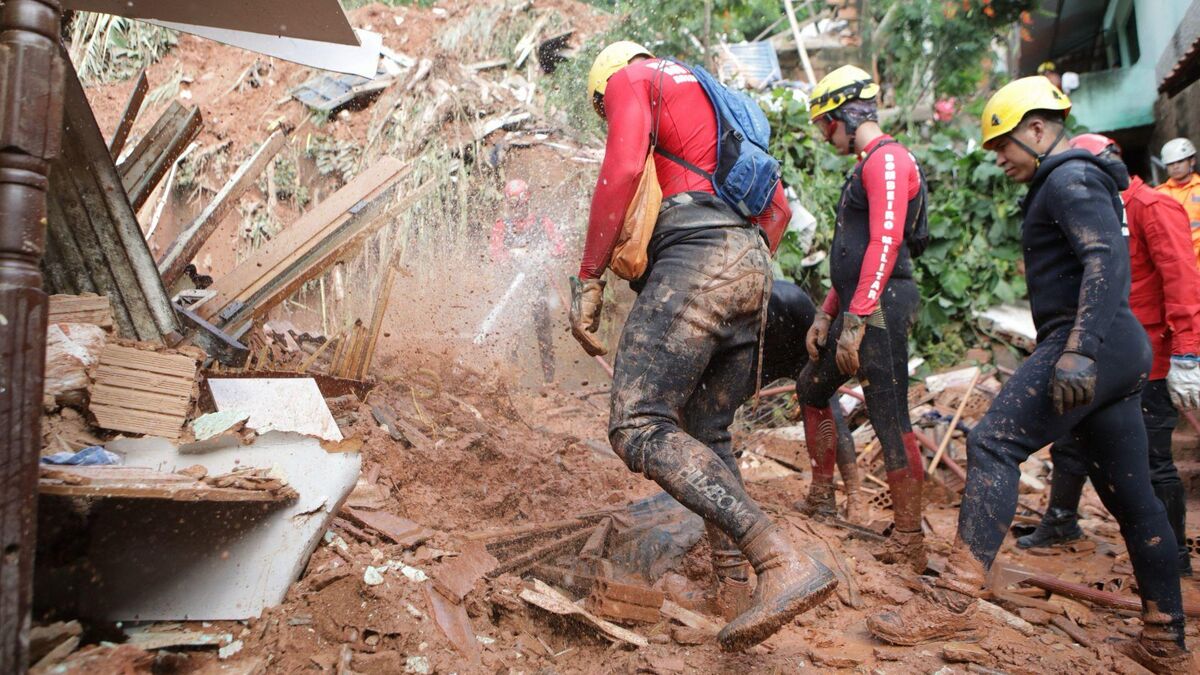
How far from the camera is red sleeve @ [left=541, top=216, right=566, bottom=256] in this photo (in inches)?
311

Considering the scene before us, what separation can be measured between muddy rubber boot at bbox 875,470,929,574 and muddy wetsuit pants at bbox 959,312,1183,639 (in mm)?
781

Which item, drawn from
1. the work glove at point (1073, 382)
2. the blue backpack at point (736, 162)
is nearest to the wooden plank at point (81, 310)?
the blue backpack at point (736, 162)

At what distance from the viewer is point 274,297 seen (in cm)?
493

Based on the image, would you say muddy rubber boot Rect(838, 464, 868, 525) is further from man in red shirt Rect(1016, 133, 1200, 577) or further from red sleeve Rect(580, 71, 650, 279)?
red sleeve Rect(580, 71, 650, 279)

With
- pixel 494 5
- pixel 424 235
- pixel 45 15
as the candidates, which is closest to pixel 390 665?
pixel 45 15

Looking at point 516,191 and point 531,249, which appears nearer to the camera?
point 531,249

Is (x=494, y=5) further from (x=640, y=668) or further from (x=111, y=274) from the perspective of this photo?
(x=640, y=668)

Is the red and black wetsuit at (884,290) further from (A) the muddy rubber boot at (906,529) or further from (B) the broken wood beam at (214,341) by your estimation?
(B) the broken wood beam at (214,341)

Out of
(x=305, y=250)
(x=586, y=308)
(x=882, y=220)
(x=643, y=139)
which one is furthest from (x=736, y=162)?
(x=305, y=250)

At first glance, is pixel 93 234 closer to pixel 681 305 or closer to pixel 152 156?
pixel 152 156

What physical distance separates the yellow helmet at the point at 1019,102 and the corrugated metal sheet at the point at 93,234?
150 inches

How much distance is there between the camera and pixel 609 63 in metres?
3.18

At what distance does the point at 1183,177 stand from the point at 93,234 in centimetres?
728

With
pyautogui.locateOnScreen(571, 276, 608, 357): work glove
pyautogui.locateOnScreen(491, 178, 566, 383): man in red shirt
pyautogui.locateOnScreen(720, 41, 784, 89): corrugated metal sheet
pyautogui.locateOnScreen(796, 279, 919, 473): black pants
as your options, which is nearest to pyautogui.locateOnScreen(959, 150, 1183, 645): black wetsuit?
pyautogui.locateOnScreen(796, 279, 919, 473): black pants
